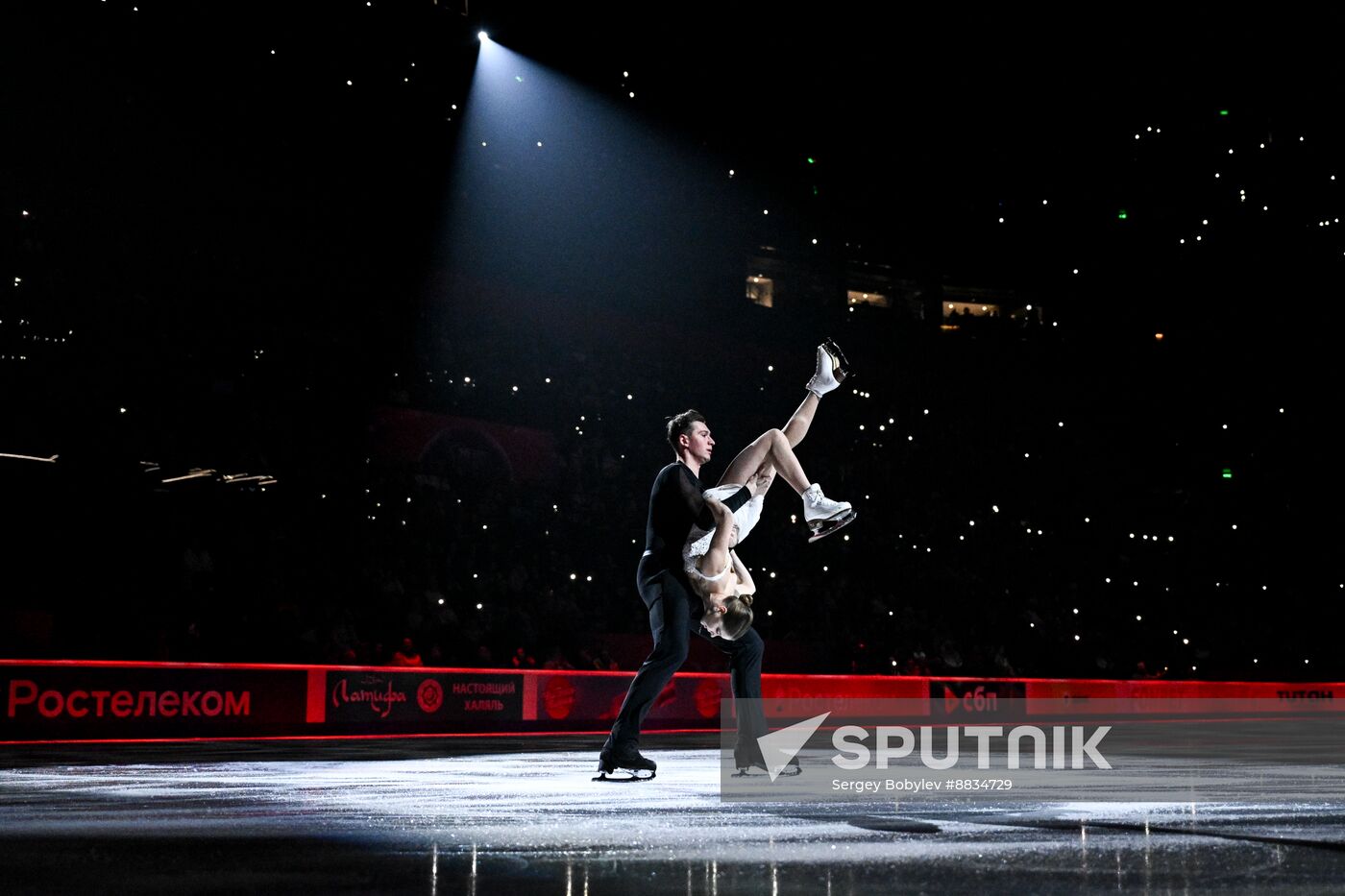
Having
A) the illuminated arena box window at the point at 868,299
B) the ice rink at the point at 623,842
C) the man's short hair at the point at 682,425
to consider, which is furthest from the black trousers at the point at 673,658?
the illuminated arena box window at the point at 868,299

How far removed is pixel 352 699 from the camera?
600 inches

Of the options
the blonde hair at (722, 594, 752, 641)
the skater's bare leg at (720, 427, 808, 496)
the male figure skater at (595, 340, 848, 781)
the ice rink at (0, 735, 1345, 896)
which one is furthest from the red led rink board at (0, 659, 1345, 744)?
the blonde hair at (722, 594, 752, 641)

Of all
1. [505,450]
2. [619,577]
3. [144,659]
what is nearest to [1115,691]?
[619,577]

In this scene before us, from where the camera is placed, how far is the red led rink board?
Result: 43.8ft

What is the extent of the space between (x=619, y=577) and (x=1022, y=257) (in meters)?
19.7

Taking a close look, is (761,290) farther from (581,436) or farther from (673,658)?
(673,658)

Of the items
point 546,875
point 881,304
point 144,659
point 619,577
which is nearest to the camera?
point 546,875

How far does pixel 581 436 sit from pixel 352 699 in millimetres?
8512

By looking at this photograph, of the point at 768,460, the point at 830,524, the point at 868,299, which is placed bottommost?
the point at 830,524

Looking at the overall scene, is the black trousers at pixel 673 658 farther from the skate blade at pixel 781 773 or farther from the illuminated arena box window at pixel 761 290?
the illuminated arena box window at pixel 761 290

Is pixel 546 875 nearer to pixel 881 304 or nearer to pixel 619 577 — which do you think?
pixel 619 577

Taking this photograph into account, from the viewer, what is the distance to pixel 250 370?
18.2m

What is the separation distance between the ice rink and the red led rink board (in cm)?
Result: 753

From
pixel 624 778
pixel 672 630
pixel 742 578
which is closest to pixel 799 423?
pixel 742 578
